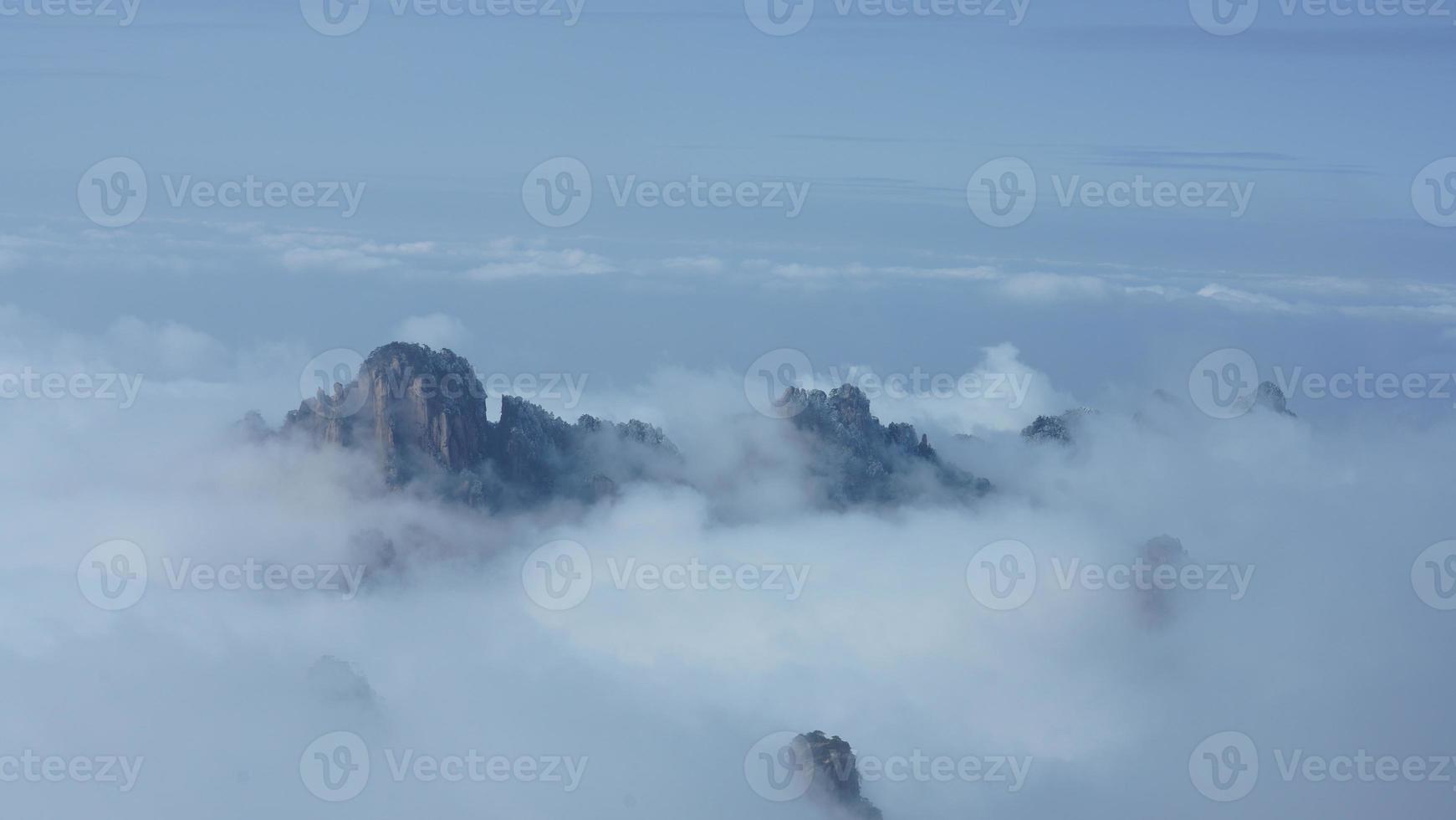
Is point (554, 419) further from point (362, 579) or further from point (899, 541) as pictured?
point (899, 541)

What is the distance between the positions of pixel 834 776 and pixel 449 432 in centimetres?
4680

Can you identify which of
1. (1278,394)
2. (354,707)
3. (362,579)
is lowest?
(354,707)

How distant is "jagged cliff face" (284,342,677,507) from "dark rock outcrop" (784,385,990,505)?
71.2ft

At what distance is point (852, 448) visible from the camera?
5404 inches

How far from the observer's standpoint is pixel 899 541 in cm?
13375

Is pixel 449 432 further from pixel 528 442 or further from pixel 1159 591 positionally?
pixel 1159 591

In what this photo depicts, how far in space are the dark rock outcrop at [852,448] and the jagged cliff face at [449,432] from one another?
2171 centimetres

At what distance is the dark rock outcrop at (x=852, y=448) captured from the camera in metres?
136

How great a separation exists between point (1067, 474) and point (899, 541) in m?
28.2

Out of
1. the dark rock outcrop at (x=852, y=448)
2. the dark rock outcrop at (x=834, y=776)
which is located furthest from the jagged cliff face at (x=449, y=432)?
the dark rock outcrop at (x=834, y=776)

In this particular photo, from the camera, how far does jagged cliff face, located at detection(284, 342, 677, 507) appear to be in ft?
338

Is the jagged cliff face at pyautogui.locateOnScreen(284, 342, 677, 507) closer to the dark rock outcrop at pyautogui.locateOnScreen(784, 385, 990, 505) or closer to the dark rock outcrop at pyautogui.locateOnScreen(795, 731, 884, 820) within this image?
the dark rock outcrop at pyautogui.locateOnScreen(784, 385, 990, 505)

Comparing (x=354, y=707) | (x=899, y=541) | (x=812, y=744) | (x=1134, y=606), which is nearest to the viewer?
(x=812, y=744)

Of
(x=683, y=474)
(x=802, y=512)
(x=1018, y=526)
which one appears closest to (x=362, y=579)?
(x=683, y=474)
